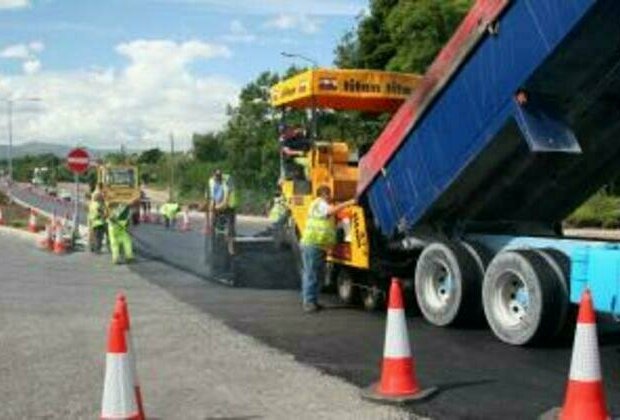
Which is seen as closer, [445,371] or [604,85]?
[445,371]

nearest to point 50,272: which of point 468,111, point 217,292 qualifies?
point 217,292

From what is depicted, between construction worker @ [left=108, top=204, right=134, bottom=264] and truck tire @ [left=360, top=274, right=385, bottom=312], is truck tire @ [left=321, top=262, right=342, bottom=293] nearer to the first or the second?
truck tire @ [left=360, top=274, right=385, bottom=312]

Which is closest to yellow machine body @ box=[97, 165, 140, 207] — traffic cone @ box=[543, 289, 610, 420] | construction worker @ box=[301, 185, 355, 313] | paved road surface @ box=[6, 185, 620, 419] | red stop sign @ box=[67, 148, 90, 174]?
red stop sign @ box=[67, 148, 90, 174]

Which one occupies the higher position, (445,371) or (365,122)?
(365,122)

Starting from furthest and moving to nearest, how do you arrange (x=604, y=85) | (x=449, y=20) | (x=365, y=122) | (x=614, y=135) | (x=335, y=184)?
1. (x=449, y=20)
2. (x=365, y=122)
3. (x=335, y=184)
4. (x=614, y=135)
5. (x=604, y=85)

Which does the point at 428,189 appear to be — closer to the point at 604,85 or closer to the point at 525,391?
the point at 604,85

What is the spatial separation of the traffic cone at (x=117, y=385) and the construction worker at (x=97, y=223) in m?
19.1

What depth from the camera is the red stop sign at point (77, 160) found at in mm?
27609

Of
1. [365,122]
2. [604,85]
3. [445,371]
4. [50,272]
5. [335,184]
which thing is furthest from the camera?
[50,272]

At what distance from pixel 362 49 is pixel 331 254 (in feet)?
118

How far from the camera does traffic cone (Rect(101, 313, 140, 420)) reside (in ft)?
19.9

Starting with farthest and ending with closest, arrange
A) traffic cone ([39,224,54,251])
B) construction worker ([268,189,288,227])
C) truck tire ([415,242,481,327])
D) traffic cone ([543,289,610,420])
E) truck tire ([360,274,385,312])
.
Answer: traffic cone ([39,224,54,251])
construction worker ([268,189,288,227])
truck tire ([360,274,385,312])
truck tire ([415,242,481,327])
traffic cone ([543,289,610,420])

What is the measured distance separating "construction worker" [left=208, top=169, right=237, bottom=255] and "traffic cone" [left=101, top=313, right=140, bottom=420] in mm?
12518

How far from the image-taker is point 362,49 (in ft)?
162
